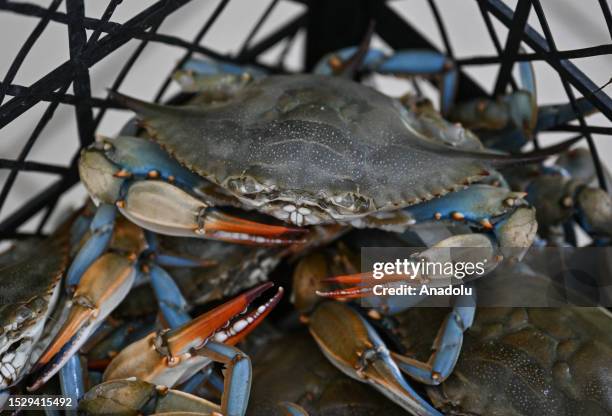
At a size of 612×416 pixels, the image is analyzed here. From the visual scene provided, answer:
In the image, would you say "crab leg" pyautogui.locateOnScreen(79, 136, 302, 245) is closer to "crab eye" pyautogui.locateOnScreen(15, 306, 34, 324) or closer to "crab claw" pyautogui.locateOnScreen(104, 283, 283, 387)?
"crab claw" pyautogui.locateOnScreen(104, 283, 283, 387)

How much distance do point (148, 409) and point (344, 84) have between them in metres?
0.72

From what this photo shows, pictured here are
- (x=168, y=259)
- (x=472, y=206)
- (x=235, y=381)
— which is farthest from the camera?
(x=168, y=259)

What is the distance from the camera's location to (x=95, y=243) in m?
1.39

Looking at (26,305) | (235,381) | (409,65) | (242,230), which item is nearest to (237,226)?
(242,230)

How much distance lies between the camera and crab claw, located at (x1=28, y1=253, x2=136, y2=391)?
1.25 meters

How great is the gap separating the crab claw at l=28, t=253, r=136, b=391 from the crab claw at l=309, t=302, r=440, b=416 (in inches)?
14.8

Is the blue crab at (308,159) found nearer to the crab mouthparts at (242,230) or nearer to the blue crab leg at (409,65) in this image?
the crab mouthparts at (242,230)

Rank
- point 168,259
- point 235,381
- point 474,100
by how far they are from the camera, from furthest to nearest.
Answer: point 474,100 → point 168,259 → point 235,381

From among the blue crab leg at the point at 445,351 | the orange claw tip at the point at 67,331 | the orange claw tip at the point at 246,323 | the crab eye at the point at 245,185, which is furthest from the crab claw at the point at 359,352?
the orange claw tip at the point at 67,331

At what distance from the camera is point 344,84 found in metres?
1.46

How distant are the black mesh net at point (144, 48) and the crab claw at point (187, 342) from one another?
1.42ft

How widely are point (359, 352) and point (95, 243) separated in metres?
0.54

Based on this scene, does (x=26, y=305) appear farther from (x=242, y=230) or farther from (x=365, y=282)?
(x=365, y=282)

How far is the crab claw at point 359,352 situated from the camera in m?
1.26
